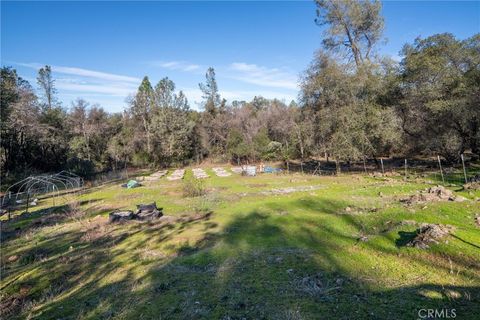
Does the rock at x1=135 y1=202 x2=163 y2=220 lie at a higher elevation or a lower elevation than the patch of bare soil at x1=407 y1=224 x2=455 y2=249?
lower

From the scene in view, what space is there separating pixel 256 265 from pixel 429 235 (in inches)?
153

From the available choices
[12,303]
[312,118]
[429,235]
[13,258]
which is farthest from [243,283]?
[312,118]

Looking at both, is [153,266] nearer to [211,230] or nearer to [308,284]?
[211,230]

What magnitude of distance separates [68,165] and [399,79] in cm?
3337

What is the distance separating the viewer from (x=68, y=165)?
106 ft

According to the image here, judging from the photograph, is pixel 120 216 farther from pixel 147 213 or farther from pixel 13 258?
pixel 13 258

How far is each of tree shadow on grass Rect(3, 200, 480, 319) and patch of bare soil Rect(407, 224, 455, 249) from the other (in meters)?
0.79

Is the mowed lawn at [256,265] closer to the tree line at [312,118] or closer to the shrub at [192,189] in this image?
the shrub at [192,189]

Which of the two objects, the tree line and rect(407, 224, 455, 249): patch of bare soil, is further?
the tree line

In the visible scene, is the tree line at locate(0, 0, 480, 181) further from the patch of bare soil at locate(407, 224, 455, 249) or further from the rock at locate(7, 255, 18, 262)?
the rock at locate(7, 255, 18, 262)

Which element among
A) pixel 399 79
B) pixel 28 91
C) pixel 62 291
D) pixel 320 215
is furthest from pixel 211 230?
pixel 28 91

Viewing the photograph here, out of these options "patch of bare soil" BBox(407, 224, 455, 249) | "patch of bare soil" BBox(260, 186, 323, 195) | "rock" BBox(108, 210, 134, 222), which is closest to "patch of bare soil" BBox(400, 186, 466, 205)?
"patch of bare soil" BBox(407, 224, 455, 249)

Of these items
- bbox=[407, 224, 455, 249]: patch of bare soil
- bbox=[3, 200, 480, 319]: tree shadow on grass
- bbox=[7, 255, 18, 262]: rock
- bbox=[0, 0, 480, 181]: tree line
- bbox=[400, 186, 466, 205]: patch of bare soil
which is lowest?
bbox=[7, 255, 18, 262]: rock

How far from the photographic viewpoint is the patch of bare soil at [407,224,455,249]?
6176mm
